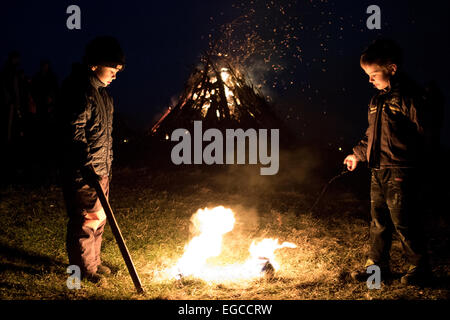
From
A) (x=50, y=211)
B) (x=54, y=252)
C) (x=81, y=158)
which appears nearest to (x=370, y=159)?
(x=81, y=158)

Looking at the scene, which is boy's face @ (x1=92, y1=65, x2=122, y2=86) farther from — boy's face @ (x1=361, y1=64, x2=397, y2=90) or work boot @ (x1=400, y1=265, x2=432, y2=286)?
work boot @ (x1=400, y1=265, x2=432, y2=286)

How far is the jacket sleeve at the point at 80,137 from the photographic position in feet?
9.89

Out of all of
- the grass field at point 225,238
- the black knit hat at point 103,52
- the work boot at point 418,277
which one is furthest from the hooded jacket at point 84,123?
the work boot at point 418,277

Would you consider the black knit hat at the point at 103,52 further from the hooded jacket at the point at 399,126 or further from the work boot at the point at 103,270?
the hooded jacket at the point at 399,126

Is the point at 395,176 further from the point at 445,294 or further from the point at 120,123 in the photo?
the point at 120,123

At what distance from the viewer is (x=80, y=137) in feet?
9.97

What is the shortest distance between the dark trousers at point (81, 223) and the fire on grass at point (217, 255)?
2.53 ft

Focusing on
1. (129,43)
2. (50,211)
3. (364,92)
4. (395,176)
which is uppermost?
(129,43)

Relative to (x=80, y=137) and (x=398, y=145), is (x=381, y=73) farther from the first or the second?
(x=80, y=137)

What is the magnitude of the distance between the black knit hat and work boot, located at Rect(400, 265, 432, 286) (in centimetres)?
333

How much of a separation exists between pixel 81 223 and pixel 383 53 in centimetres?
315

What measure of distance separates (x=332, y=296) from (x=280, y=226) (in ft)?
6.48

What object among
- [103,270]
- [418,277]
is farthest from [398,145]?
[103,270]
